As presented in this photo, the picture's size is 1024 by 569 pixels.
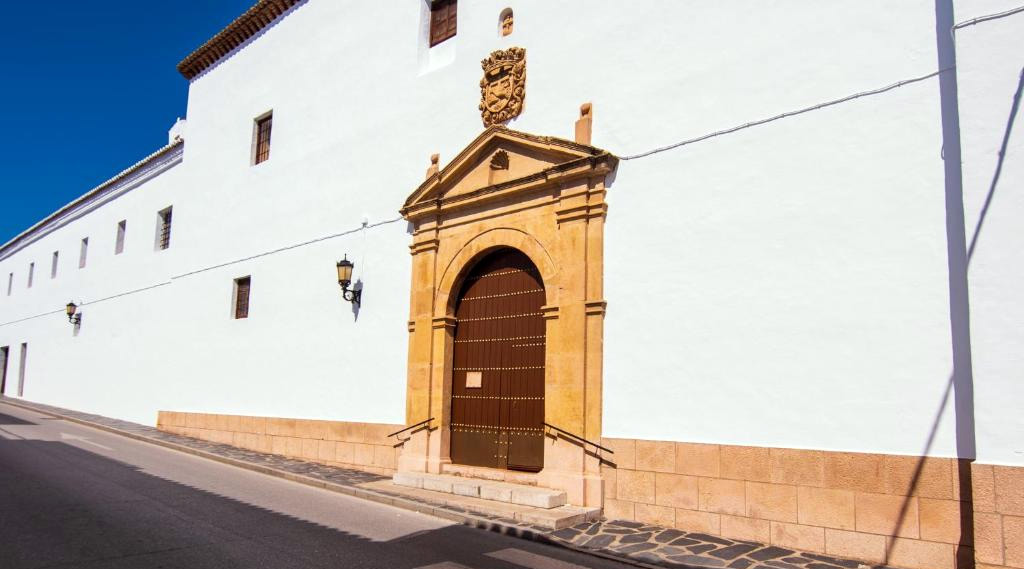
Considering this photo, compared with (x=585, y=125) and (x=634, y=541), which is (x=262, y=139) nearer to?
(x=585, y=125)

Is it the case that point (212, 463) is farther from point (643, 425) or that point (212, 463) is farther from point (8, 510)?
point (643, 425)

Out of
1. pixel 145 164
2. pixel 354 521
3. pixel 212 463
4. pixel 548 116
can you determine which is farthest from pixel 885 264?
pixel 145 164

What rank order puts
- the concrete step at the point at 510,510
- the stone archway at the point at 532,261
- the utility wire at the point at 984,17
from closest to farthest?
the utility wire at the point at 984,17, the concrete step at the point at 510,510, the stone archway at the point at 532,261

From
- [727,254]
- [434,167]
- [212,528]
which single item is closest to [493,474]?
[212,528]

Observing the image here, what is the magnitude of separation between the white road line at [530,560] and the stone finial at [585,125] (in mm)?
4372

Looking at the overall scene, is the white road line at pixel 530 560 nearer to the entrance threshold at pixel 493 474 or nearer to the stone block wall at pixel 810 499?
the stone block wall at pixel 810 499

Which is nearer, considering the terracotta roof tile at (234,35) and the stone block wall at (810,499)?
the stone block wall at (810,499)

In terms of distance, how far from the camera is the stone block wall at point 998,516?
469cm

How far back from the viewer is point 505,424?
27.8 feet

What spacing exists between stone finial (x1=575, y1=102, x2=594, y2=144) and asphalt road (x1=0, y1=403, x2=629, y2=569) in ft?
13.8

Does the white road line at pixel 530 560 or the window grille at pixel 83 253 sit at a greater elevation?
the window grille at pixel 83 253

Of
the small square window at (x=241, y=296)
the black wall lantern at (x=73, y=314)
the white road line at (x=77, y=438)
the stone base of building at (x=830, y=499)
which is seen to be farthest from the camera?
the black wall lantern at (x=73, y=314)

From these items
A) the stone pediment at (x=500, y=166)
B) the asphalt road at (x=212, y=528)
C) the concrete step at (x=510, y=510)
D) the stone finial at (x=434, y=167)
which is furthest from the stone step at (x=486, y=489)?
the stone finial at (x=434, y=167)

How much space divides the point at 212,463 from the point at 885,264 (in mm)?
9347
